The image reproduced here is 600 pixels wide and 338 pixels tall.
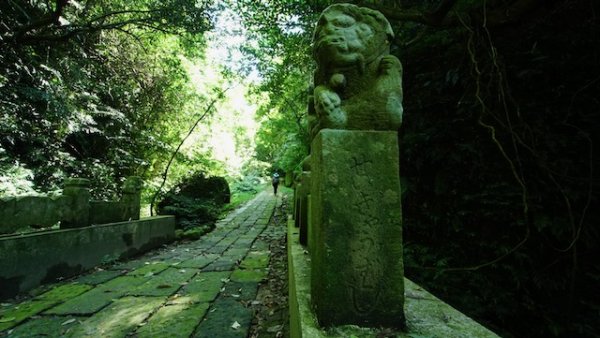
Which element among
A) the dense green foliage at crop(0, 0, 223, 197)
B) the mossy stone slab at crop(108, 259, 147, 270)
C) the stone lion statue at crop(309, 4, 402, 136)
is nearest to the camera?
the stone lion statue at crop(309, 4, 402, 136)

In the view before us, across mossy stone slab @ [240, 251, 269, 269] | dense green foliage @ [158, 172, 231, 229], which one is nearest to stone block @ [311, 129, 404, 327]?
mossy stone slab @ [240, 251, 269, 269]

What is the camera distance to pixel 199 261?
442 centimetres

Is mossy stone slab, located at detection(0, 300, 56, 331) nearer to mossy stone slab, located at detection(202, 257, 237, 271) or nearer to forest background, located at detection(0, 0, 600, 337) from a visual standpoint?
mossy stone slab, located at detection(202, 257, 237, 271)


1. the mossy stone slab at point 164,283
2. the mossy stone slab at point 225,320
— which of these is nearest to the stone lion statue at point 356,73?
the mossy stone slab at point 225,320

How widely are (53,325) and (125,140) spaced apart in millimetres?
6835

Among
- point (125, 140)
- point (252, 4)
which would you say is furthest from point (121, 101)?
point (252, 4)

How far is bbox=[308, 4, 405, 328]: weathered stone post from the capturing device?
1343 mm

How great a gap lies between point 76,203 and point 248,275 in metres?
2.45

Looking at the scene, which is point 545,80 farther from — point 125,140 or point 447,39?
point 125,140

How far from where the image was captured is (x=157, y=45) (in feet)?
26.7

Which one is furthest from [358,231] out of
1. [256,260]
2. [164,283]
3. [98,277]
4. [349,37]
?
[98,277]

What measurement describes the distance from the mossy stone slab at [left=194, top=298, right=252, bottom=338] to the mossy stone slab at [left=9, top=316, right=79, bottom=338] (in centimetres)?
102

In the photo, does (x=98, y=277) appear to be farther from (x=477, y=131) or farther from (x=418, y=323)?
(x=477, y=131)

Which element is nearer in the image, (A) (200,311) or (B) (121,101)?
(A) (200,311)
